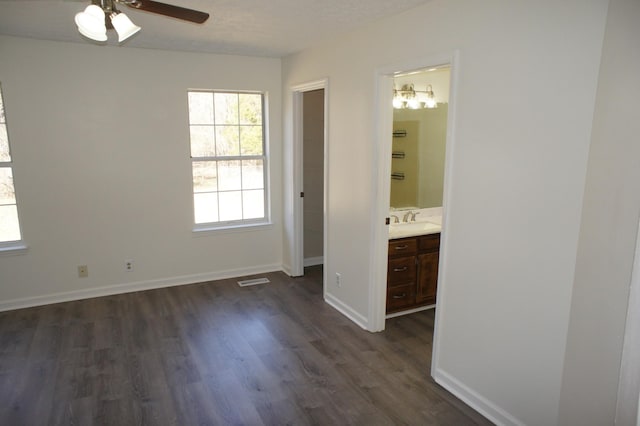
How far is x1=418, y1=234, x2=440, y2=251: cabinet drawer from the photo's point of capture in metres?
3.95

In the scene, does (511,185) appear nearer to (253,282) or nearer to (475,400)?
(475,400)

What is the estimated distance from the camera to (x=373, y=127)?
134 inches

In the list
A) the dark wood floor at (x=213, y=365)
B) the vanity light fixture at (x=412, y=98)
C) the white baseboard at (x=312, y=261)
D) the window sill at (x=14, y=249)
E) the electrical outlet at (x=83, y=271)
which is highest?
the vanity light fixture at (x=412, y=98)

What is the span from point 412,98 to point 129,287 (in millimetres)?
3600

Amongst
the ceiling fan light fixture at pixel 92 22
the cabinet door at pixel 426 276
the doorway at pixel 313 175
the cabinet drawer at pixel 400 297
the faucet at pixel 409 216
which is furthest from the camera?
the doorway at pixel 313 175

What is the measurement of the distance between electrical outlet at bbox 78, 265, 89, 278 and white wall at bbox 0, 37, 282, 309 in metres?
0.04

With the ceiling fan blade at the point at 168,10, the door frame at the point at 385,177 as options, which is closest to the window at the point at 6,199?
the ceiling fan blade at the point at 168,10

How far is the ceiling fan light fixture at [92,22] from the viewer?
6.37ft

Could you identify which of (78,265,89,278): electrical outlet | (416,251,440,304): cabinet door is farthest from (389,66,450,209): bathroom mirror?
(78,265,89,278): electrical outlet

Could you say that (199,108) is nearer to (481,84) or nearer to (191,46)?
(191,46)

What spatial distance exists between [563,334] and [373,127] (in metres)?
2.01

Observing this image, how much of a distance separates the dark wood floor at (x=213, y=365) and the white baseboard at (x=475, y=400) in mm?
51

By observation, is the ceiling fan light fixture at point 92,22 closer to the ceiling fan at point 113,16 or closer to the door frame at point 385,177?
the ceiling fan at point 113,16

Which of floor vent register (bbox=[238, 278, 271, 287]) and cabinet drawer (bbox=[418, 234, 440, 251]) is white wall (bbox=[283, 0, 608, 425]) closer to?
cabinet drawer (bbox=[418, 234, 440, 251])
